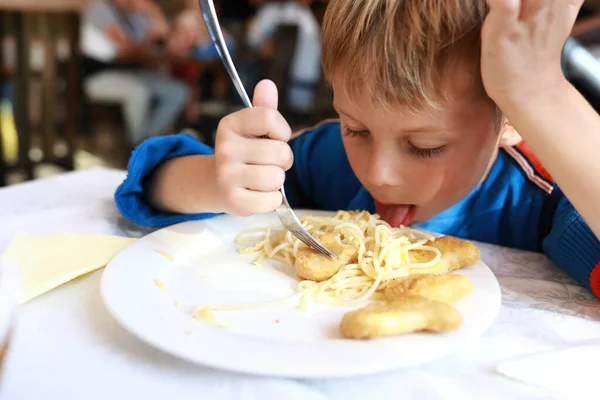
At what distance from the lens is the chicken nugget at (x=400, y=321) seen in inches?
19.7

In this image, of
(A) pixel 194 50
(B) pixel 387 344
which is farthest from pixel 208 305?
(A) pixel 194 50

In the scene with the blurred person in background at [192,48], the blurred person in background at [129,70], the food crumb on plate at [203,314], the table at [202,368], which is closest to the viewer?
the table at [202,368]

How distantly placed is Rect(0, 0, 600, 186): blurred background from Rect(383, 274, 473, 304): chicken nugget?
3.25 meters

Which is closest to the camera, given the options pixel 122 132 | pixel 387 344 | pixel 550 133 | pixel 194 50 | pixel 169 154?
pixel 387 344

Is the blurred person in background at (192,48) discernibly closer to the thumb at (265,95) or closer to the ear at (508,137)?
the ear at (508,137)

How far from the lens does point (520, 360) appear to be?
50 centimetres

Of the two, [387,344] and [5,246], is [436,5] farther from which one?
[5,246]

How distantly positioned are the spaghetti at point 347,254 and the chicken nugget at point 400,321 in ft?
0.31

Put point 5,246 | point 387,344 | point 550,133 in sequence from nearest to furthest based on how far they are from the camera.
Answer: point 387,344
point 550,133
point 5,246

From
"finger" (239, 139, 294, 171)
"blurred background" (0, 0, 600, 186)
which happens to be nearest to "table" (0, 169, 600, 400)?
"finger" (239, 139, 294, 171)

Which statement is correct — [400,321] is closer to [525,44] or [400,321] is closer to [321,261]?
[321,261]

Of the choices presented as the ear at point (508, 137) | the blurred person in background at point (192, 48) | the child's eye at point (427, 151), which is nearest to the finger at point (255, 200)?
the child's eye at point (427, 151)

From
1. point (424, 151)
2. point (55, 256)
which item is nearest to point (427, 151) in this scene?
point (424, 151)

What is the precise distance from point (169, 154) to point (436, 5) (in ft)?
1.70
